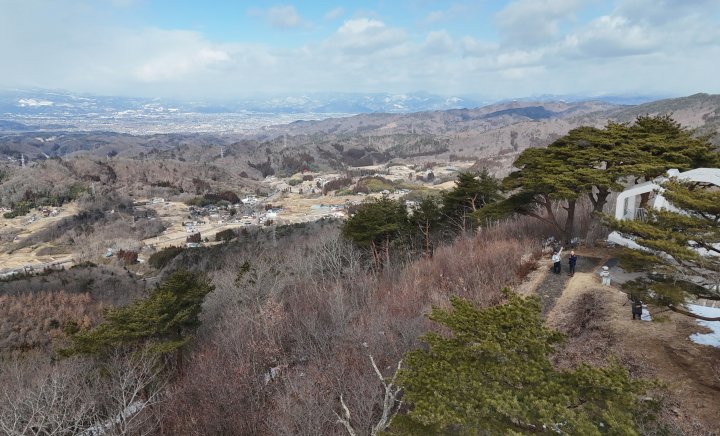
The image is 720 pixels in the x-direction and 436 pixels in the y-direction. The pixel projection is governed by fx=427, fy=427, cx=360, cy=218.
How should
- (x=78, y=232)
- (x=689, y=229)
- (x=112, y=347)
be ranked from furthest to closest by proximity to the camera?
(x=78, y=232)
(x=112, y=347)
(x=689, y=229)

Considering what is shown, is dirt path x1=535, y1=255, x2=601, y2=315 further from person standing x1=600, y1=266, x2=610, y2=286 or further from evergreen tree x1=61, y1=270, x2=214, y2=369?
evergreen tree x1=61, y1=270, x2=214, y2=369

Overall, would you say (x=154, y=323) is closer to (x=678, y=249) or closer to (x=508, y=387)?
(x=508, y=387)

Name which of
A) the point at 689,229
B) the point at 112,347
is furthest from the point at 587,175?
the point at 112,347

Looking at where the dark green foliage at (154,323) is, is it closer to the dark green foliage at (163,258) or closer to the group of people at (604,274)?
the group of people at (604,274)

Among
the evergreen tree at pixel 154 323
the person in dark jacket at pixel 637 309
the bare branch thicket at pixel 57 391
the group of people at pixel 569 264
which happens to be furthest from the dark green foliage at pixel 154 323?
the person in dark jacket at pixel 637 309

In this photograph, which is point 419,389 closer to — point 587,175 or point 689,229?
point 689,229

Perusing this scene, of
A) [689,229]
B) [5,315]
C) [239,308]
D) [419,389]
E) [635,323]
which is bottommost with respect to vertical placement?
[5,315]

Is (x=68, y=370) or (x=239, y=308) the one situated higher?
(x=68, y=370)
